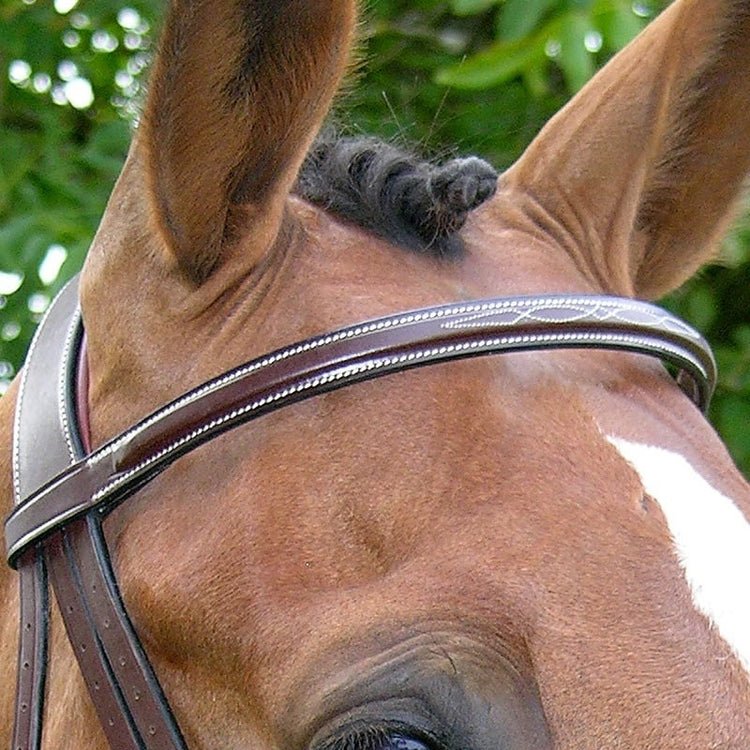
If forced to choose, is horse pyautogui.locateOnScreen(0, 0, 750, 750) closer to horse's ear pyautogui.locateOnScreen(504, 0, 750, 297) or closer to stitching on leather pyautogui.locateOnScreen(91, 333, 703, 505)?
stitching on leather pyautogui.locateOnScreen(91, 333, 703, 505)

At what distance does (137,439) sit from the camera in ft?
4.58

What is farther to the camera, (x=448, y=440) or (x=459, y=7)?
(x=459, y=7)

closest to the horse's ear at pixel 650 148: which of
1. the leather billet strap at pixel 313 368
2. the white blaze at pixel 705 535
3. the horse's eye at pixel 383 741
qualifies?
the leather billet strap at pixel 313 368

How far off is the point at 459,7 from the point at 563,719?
200 centimetres

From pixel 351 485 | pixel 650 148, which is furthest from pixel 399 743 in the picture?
pixel 650 148

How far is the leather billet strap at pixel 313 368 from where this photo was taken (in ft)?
4.46

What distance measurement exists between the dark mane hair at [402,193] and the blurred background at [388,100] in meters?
1.15

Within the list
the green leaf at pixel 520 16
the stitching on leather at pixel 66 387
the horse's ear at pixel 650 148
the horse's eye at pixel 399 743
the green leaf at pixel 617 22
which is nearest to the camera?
the horse's eye at pixel 399 743

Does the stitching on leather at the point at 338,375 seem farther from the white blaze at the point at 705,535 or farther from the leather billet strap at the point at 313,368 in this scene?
the white blaze at the point at 705,535

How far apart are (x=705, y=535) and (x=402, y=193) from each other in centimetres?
55

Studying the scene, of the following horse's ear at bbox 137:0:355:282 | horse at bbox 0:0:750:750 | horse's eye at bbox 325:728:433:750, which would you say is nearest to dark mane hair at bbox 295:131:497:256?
horse at bbox 0:0:750:750

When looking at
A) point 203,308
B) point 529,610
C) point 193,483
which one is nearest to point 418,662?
point 529,610

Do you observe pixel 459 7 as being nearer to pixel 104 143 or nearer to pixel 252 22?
pixel 104 143

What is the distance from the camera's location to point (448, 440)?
4.34 feet
